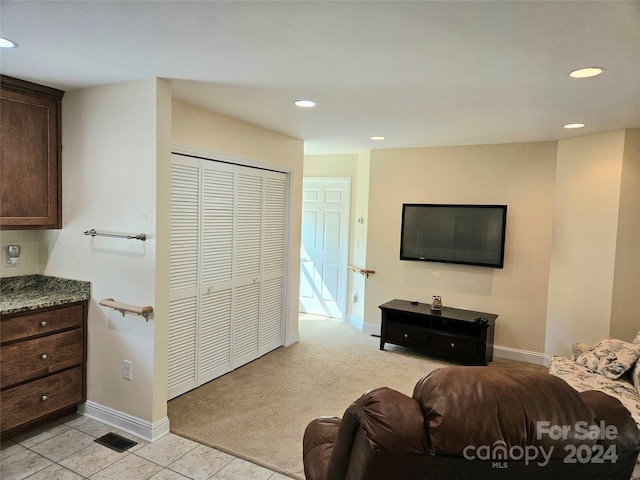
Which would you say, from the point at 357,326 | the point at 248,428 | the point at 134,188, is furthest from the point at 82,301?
the point at 357,326

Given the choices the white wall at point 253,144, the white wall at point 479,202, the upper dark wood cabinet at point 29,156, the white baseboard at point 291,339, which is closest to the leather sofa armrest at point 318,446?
the white wall at point 253,144

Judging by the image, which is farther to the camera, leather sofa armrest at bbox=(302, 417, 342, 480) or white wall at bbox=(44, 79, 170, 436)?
white wall at bbox=(44, 79, 170, 436)

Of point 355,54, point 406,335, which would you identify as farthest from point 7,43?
point 406,335

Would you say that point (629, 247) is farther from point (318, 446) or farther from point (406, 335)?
point (318, 446)

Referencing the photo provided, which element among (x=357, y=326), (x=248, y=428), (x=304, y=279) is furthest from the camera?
(x=304, y=279)

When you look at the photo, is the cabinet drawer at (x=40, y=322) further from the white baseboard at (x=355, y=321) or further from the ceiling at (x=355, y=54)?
the white baseboard at (x=355, y=321)

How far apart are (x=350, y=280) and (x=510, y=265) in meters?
2.20

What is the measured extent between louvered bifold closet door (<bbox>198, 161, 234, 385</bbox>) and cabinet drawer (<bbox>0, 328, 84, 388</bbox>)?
92 centimetres

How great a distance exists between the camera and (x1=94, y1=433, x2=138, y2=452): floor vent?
Answer: 258cm

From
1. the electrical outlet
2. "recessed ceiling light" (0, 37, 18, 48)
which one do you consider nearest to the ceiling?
"recessed ceiling light" (0, 37, 18, 48)

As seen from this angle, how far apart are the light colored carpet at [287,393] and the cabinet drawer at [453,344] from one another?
0.22 meters

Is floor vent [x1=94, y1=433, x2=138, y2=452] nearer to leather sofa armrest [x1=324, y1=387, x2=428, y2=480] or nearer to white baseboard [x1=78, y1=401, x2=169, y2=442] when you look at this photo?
white baseboard [x1=78, y1=401, x2=169, y2=442]

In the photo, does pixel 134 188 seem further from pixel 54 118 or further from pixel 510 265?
pixel 510 265

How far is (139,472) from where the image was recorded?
2340mm
